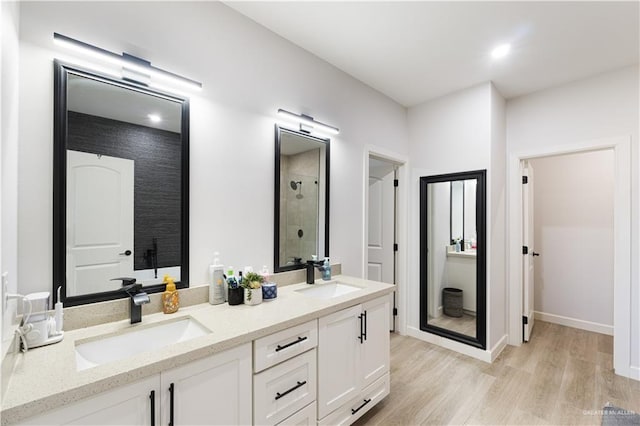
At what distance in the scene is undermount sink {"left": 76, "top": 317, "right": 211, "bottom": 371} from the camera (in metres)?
1.20

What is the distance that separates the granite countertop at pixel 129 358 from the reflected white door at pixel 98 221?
243 millimetres

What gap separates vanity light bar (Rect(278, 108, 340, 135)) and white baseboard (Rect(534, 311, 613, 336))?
12.9 feet

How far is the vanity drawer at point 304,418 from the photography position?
4.81 ft

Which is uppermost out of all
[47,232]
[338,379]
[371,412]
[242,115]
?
[242,115]

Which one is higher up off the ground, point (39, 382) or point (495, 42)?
point (495, 42)

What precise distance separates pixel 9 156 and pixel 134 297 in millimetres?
743

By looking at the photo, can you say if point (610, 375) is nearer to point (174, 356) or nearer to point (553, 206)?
point (553, 206)

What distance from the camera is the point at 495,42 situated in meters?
2.25

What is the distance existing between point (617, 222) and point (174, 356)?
3678mm

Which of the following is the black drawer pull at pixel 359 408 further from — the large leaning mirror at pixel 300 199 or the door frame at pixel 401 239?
the door frame at pixel 401 239

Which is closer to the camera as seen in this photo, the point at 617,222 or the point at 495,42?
the point at 495,42

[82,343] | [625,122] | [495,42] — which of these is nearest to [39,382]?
[82,343]

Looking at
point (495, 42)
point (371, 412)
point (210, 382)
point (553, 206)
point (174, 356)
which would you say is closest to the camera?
point (174, 356)

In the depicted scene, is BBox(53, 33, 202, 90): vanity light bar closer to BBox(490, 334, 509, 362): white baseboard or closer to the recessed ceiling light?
the recessed ceiling light
